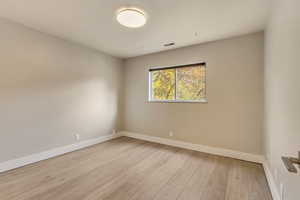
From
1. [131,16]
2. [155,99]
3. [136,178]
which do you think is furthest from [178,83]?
[136,178]

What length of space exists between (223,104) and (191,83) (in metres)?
0.90

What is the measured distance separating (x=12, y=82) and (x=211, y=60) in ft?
13.0

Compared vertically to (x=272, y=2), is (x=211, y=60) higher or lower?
lower

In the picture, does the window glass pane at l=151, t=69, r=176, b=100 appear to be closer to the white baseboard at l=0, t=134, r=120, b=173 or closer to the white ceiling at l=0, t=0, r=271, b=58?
the white ceiling at l=0, t=0, r=271, b=58

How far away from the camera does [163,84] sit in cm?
391

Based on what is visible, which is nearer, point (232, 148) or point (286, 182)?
point (286, 182)

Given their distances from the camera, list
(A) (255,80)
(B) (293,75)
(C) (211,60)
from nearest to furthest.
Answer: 1. (B) (293,75)
2. (A) (255,80)
3. (C) (211,60)

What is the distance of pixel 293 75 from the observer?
3.53 feet

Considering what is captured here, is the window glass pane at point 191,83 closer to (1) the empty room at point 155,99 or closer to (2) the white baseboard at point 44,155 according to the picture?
(1) the empty room at point 155,99

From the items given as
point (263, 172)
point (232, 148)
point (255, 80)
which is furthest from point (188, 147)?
point (255, 80)

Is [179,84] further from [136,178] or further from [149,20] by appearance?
[136,178]

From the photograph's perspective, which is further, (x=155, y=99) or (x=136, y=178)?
(x=155, y=99)

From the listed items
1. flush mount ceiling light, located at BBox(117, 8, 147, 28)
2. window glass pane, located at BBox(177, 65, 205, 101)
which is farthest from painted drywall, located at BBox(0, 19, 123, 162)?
window glass pane, located at BBox(177, 65, 205, 101)

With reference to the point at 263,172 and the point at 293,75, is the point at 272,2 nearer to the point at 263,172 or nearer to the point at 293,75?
the point at 293,75
